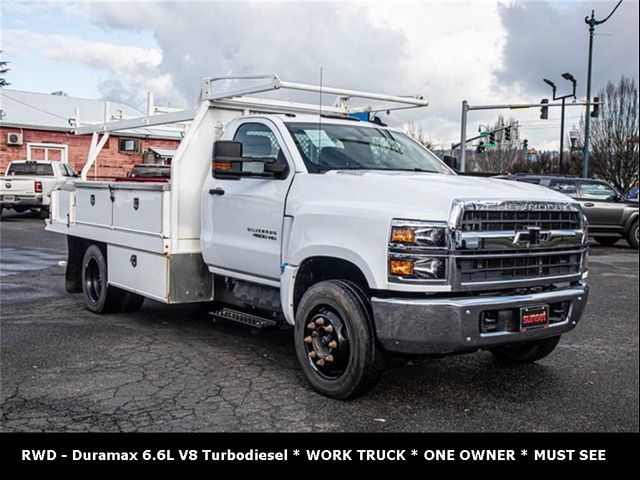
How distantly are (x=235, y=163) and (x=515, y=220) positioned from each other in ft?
7.90

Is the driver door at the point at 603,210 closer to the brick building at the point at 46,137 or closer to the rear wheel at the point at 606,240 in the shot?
the rear wheel at the point at 606,240

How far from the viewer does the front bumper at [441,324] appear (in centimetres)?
466

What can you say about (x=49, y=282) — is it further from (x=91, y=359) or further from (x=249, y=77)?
(x=249, y=77)

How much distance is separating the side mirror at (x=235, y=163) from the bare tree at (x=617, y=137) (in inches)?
1128

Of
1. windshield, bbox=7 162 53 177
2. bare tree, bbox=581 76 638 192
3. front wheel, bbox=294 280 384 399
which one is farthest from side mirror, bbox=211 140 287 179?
bare tree, bbox=581 76 638 192

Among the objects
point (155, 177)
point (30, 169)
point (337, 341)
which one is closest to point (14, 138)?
point (30, 169)

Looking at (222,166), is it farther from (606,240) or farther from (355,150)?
(606,240)

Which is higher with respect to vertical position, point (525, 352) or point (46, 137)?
point (46, 137)

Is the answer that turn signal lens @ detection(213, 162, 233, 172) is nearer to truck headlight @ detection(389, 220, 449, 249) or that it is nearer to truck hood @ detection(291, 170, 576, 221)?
truck hood @ detection(291, 170, 576, 221)

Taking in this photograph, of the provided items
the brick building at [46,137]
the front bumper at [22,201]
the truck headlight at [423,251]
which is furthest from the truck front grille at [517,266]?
the brick building at [46,137]

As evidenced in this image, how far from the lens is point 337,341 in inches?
202

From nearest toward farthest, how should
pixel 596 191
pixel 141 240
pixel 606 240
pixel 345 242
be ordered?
pixel 345 242
pixel 141 240
pixel 596 191
pixel 606 240

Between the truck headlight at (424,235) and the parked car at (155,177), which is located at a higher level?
the parked car at (155,177)
